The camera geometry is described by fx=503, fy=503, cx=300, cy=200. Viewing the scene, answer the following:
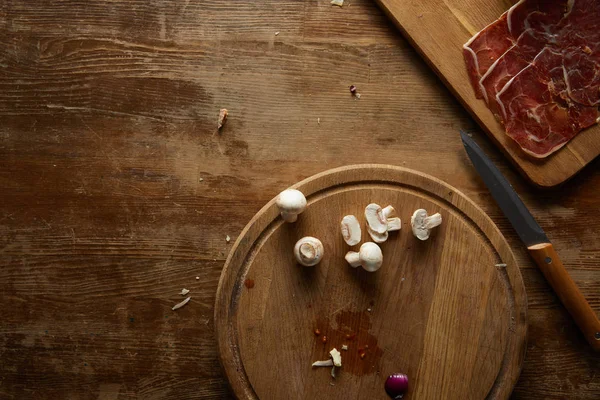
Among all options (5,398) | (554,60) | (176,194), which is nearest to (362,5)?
(554,60)

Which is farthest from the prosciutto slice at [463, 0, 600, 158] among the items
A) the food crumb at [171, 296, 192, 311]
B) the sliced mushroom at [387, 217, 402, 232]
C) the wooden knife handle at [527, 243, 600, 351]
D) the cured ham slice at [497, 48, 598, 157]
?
the food crumb at [171, 296, 192, 311]

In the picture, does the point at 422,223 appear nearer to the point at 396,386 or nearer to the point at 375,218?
the point at 375,218

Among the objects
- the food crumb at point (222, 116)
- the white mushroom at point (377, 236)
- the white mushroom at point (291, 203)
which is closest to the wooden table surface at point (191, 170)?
the food crumb at point (222, 116)

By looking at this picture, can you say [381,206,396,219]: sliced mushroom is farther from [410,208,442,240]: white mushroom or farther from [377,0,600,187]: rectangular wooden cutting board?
[377,0,600,187]: rectangular wooden cutting board

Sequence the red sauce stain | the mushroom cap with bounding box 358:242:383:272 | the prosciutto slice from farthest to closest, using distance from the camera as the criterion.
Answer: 1. the prosciutto slice
2. the red sauce stain
3. the mushroom cap with bounding box 358:242:383:272

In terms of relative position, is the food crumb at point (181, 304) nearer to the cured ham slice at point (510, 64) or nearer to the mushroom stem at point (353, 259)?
the mushroom stem at point (353, 259)

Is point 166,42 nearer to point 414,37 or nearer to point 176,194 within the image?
point 176,194
